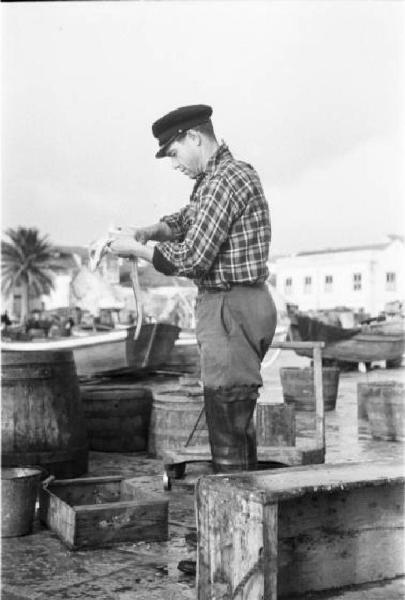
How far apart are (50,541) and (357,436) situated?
500 cm

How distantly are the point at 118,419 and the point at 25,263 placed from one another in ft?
236

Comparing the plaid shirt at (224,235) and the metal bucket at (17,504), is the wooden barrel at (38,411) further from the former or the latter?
the plaid shirt at (224,235)

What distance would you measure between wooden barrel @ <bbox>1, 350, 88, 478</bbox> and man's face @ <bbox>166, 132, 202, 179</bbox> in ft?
8.65

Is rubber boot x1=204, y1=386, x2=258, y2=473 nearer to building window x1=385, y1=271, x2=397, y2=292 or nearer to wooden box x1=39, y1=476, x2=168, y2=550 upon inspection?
wooden box x1=39, y1=476, x2=168, y2=550

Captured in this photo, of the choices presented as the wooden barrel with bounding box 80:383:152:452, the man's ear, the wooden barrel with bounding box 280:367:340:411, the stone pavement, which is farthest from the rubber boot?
the wooden barrel with bounding box 280:367:340:411

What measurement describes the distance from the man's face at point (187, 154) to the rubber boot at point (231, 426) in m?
0.94

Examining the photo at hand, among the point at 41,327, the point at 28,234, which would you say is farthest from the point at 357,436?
the point at 28,234

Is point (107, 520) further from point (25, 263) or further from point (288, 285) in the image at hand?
point (25, 263)

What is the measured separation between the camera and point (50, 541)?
14.0 ft

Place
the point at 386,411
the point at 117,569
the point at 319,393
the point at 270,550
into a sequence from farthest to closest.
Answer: the point at 386,411 < the point at 319,393 < the point at 117,569 < the point at 270,550

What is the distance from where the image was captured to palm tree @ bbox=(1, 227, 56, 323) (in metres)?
76.6

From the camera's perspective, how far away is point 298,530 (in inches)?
112

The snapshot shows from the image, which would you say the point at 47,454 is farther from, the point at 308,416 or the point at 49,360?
the point at 308,416

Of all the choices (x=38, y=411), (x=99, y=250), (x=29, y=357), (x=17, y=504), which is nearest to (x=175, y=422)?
(x=38, y=411)
